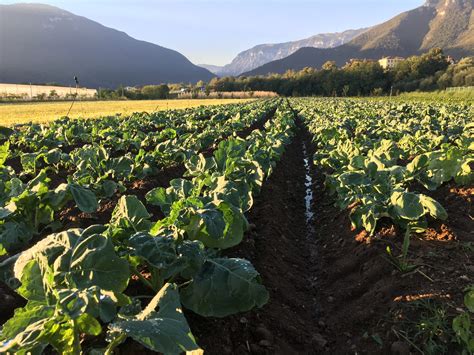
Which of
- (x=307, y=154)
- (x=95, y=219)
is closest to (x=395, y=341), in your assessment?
(x=95, y=219)

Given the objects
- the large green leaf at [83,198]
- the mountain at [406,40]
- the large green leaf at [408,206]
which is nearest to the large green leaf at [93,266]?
the large green leaf at [83,198]

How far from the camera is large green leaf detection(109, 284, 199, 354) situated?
1.72m

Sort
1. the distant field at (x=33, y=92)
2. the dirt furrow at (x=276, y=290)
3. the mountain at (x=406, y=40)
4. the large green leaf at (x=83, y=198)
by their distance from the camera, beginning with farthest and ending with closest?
the mountain at (x=406, y=40) → the distant field at (x=33, y=92) → the large green leaf at (x=83, y=198) → the dirt furrow at (x=276, y=290)

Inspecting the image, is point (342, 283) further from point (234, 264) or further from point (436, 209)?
point (234, 264)

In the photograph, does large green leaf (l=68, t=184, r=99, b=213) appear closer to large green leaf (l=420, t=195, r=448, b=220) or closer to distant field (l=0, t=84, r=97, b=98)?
large green leaf (l=420, t=195, r=448, b=220)

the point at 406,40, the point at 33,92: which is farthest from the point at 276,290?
the point at 406,40

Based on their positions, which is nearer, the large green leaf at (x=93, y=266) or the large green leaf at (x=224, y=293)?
the large green leaf at (x=93, y=266)

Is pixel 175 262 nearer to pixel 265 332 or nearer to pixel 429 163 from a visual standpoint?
pixel 265 332

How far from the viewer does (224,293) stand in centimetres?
254

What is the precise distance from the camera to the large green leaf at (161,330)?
172 centimetres

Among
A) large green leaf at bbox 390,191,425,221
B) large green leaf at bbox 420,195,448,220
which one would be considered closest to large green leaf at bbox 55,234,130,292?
large green leaf at bbox 390,191,425,221

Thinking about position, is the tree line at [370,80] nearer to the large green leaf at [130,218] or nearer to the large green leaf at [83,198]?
the large green leaf at [83,198]

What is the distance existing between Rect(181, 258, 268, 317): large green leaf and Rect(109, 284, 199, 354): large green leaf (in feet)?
1.55

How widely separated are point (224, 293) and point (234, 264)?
0.65ft
